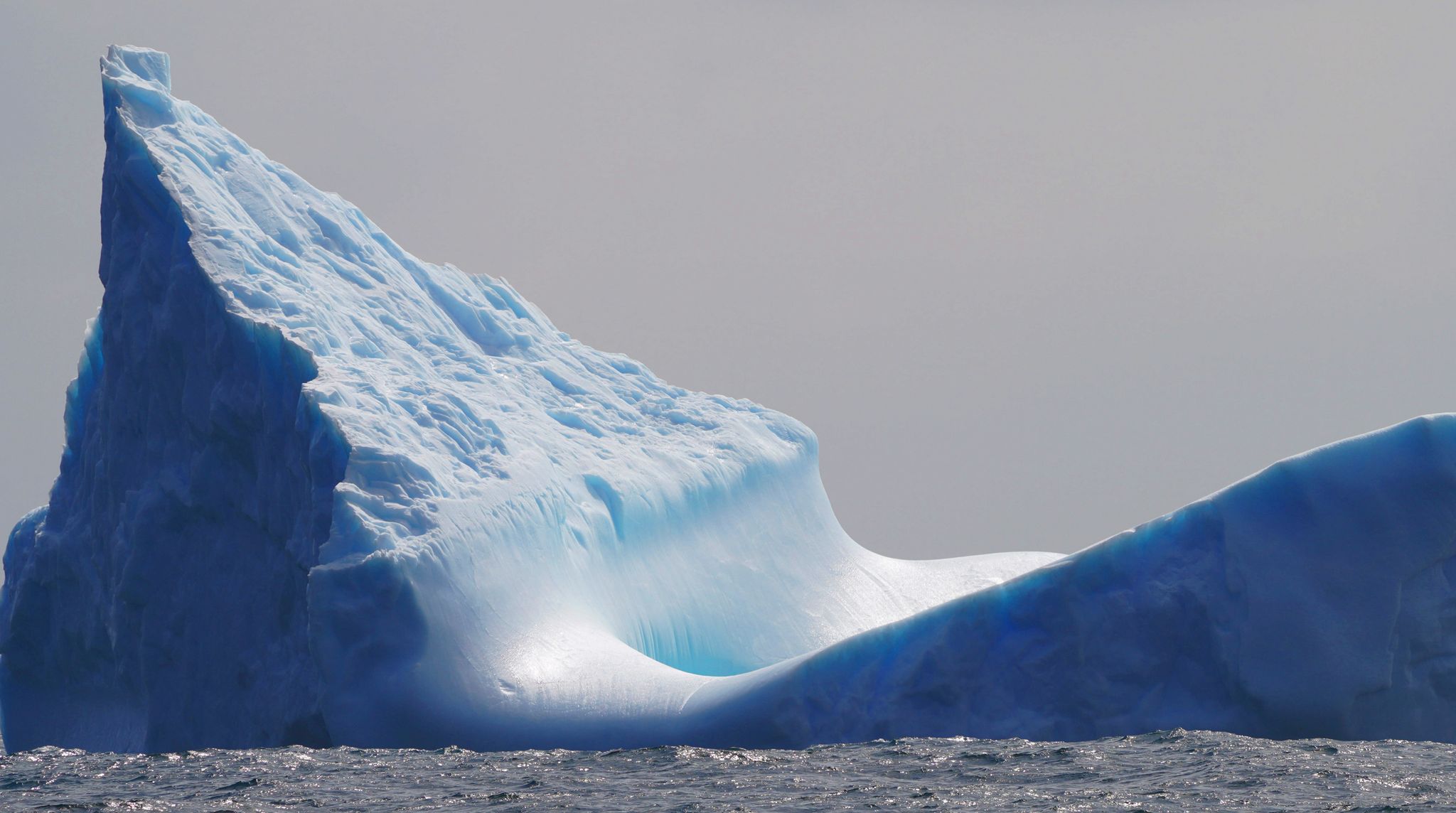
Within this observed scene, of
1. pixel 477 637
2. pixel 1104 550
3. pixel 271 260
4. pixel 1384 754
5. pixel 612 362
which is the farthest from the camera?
pixel 612 362

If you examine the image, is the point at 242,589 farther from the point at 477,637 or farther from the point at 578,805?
the point at 578,805

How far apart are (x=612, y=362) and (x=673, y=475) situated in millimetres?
2488

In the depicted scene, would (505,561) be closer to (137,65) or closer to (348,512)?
(348,512)

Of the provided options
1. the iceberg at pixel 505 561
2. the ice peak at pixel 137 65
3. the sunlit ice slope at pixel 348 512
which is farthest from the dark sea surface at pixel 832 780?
the ice peak at pixel 137 65

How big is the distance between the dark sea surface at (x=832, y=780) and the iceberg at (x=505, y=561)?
369mm

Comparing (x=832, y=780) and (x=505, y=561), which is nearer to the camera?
(x=832, y=780)

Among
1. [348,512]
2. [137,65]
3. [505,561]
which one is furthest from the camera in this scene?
[137,65]

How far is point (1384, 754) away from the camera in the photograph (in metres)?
8.30

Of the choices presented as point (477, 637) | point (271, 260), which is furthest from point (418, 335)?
point (477, 637)

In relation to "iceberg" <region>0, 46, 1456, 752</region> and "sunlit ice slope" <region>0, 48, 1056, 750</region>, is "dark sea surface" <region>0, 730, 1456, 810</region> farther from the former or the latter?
"sunlit ice slope" <region>0, 48, 1056, 750</region>

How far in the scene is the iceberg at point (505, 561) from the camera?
28.8 feet

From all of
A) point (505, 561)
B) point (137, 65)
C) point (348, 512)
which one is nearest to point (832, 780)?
point (505, 561)

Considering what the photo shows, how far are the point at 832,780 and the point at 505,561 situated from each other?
4090 mm

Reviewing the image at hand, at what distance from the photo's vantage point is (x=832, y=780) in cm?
797
